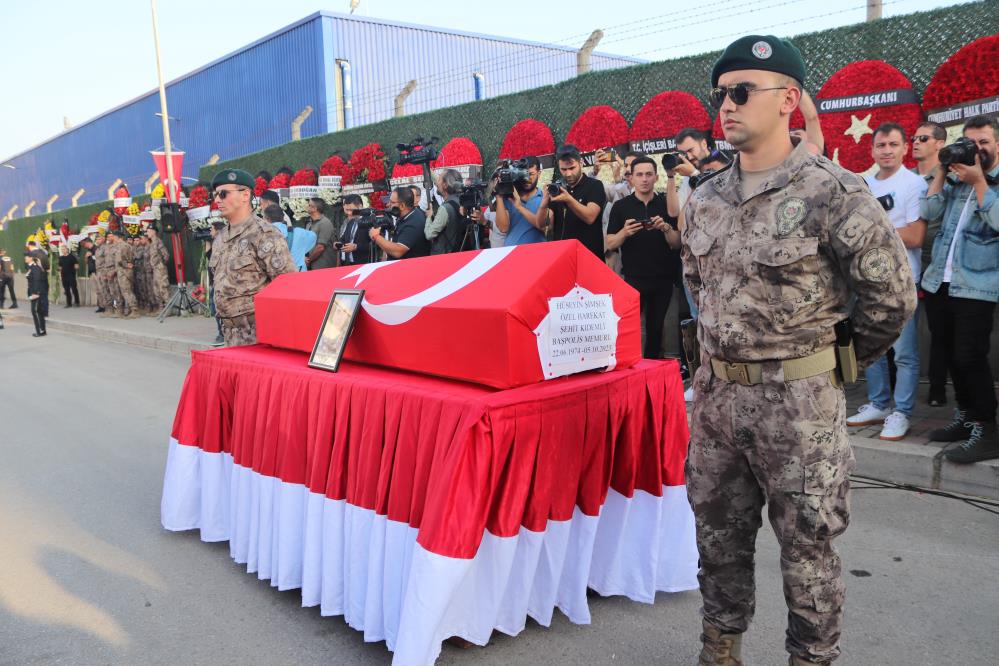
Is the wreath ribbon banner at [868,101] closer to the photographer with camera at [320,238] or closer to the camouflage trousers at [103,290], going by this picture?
the photographer with camera at [320,238]

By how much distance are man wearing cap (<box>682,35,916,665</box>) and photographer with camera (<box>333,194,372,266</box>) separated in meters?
6.24

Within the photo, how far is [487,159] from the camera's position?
1038 centimetres

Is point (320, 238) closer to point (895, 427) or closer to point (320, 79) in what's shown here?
point (895, 427)

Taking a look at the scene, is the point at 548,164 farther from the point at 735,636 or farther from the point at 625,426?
the point at 735,636

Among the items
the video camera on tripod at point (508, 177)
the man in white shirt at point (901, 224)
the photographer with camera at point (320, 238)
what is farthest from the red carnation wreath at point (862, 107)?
the photographer with camera at point (320, 238)

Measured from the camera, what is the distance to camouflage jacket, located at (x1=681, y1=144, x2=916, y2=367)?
1942 millimetres

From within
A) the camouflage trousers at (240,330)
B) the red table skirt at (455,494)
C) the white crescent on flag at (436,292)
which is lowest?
the red table skirt at (455,494)

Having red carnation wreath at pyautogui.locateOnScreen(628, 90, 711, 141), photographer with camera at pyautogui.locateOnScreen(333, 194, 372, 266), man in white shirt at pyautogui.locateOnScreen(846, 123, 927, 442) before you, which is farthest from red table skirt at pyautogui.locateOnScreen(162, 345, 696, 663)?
red carnation wreath at pyautogui.locateOnScreen(628, 90, 711, 141)

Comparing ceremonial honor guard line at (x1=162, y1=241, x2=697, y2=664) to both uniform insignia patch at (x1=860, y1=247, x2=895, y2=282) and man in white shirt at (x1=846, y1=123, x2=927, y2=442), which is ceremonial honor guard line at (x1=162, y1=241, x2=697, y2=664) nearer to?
uniform insignia patch at (x1=860, y1=247, x2=895, y2=282)

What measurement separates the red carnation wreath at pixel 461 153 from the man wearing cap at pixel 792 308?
8.50 meters

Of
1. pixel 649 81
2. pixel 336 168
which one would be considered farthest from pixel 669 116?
pixel 336 168

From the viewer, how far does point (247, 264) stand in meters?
4.44

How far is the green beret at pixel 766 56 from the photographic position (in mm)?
2014

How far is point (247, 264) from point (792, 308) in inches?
132
